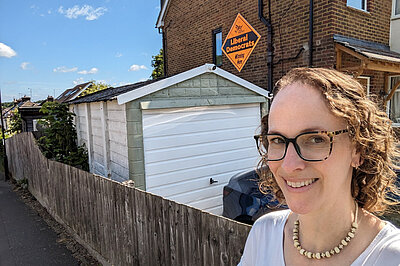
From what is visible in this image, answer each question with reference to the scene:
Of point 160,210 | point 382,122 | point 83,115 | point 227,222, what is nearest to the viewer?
point 382,122

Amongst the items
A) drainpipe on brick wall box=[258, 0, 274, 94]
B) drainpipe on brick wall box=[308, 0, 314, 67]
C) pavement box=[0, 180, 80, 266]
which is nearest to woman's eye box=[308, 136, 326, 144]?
pavement box=[0, 180, 80, 266]

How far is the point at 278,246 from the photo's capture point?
1.34m

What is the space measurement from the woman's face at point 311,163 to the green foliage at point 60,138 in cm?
799

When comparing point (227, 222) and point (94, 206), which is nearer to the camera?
point (227, 222)

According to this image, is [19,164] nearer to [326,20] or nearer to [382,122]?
[326,20]

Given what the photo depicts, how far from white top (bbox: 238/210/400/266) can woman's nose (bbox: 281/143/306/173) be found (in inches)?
14.5

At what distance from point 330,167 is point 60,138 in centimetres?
892

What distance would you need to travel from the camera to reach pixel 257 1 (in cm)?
884

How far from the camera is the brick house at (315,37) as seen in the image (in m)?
7.03

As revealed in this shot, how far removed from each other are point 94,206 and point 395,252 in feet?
15.4

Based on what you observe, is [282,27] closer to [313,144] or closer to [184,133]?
[184,133]

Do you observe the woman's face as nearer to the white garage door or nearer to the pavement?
the white garage door

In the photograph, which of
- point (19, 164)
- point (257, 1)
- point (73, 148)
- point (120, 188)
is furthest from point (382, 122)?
point (19, 164)

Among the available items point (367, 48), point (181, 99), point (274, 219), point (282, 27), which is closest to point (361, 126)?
point (274, 219)
